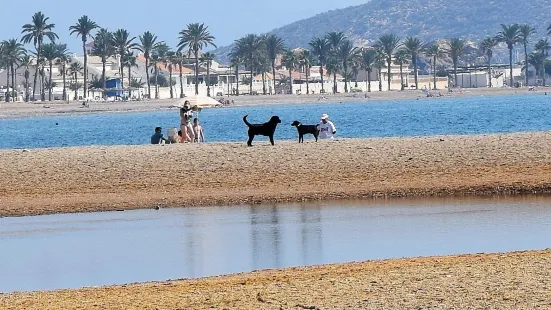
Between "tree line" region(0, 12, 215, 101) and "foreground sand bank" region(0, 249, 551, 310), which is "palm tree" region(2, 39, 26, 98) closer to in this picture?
"tree line" region(0, 12, 215, 101)

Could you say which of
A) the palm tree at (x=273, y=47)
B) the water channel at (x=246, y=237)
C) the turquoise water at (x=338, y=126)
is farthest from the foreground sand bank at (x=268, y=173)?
the palm tree at (x=273, y=47)

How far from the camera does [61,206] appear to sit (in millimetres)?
25219

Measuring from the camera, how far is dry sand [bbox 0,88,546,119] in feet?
465

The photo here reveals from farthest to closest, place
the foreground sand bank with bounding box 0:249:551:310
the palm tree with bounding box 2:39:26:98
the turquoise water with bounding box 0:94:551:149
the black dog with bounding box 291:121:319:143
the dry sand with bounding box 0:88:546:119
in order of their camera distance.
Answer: the palm tree with bounding box 2:39:26:98 → the dry sand with bounding box 0:88:546:119 → the turquoise water with bounding box 0:94:551:149 → the black dog with bounding box 291:121:319:143 → the foreground sand bank with bounding box 0:249:551:310

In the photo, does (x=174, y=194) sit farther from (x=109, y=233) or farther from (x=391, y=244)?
(x=391, y=244)

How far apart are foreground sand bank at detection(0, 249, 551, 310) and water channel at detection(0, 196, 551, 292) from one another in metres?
2.06

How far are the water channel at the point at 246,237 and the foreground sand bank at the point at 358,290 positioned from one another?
206 cm

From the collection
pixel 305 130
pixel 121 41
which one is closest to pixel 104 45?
pixel 121 41

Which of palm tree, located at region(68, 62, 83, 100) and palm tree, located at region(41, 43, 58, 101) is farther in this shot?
palm tree, located at region(68, 62, 83, 100)

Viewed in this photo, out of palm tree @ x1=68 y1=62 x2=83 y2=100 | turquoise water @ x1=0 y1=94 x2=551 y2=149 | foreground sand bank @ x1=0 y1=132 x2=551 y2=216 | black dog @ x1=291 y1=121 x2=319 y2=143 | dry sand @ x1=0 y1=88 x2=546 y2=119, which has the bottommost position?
foreground sand bank @ x1=0 y1=132 x2=551 y2=216

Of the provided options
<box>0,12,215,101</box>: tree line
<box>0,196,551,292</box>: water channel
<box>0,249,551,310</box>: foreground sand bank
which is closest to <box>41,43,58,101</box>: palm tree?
<box>0,12,215,101</box>: tree line

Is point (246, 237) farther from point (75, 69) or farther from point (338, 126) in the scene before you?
point (75, 69)

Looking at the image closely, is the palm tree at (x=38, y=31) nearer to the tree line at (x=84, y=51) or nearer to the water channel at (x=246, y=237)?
the tree line at (x=84, y=51)

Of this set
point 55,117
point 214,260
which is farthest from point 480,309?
point 55,117
